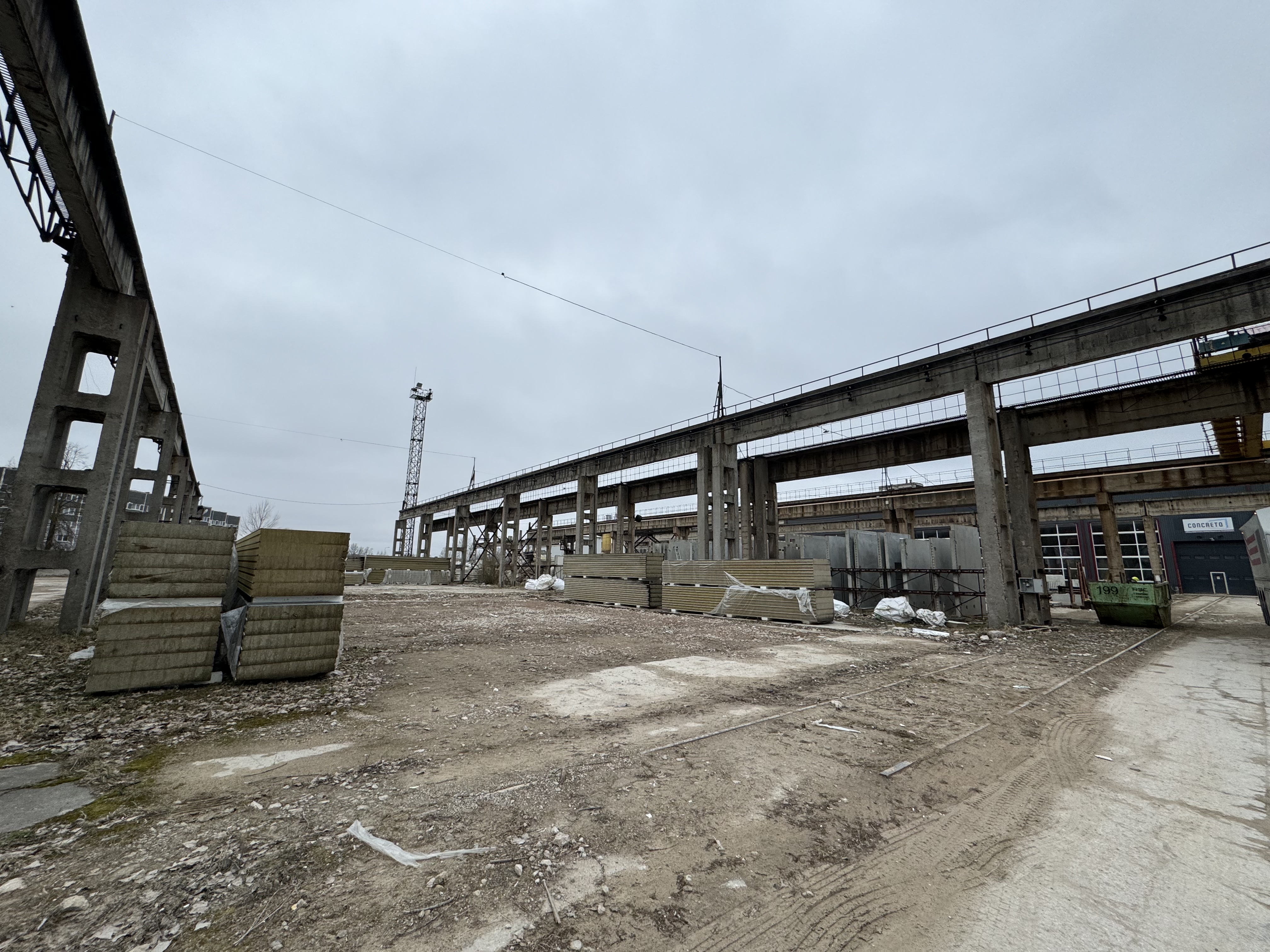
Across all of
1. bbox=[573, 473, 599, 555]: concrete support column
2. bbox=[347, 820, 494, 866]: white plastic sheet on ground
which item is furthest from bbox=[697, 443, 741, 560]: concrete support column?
bbox=[347, 820, 494, 866]: white plastic sheet on ground

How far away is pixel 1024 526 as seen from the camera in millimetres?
17172

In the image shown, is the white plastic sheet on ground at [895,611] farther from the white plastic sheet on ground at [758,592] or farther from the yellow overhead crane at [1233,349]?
the yellow overhead crane at [1233,349]

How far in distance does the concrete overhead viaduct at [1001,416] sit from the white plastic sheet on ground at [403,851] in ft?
54.4

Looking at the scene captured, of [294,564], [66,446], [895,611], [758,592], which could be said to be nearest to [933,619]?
[895,611]

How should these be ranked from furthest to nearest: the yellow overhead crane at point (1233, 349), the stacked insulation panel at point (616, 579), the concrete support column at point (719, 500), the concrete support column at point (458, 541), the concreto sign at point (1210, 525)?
the concrete support column at point (458, 541)
the concreto sign at point (1210, 525)
the concrete support column at point (719, 500)
the stacked insulation panel at point (616, 579)
the yellow overhead crane at point (1233, 349)

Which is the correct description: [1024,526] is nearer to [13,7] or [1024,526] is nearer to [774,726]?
[774,726]

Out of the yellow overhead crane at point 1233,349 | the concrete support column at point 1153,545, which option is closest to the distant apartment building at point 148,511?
the yellow overhead crane at point 1233,349

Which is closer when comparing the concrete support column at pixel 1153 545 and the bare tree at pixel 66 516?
the bare tree at pixel 66 516

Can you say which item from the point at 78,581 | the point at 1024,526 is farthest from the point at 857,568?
the point at 78,581

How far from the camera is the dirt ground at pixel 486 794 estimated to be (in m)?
2.25

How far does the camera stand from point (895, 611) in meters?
15.6

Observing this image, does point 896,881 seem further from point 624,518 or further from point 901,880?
point 624,518

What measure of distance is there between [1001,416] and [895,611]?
27.9 ft

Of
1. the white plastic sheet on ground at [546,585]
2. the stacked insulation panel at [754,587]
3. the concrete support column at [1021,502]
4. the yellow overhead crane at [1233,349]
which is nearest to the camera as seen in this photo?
the yellow overhead crane at [1233,349]
